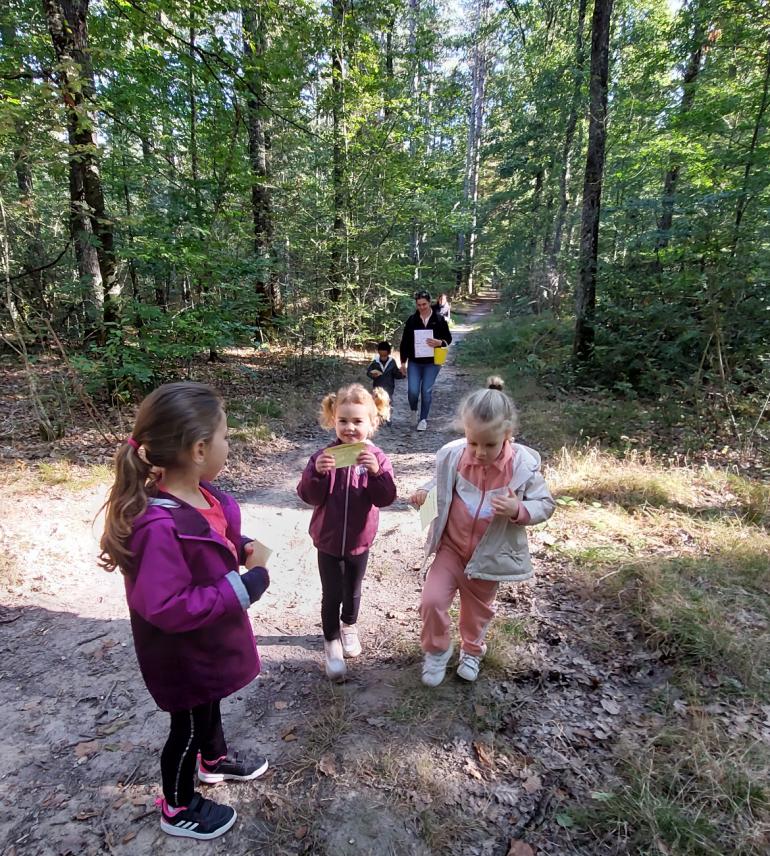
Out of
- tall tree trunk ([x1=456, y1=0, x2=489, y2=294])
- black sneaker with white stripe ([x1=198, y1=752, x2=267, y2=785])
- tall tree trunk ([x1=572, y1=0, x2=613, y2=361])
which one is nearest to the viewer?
black sneaker with white stripe ([x1=198, y1=752, x2=267, y2=785])

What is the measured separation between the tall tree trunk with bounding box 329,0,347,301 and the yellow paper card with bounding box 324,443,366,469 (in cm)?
829

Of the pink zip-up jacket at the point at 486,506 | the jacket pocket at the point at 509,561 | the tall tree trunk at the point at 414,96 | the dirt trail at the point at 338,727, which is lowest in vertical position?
the dirt trail at the point at 338,727

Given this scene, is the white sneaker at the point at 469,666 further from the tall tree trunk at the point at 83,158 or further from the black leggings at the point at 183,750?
the tall tree trunk at the point at 83,158

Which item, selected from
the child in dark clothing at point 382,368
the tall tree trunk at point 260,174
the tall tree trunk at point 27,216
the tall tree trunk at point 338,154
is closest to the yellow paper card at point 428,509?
the child in dark clothing at point 382,368

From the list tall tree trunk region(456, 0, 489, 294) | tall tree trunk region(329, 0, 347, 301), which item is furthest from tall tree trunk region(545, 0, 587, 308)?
tall tree trunk region(456, 0, 489, 294)

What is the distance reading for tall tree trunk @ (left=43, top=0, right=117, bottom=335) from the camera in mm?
5195

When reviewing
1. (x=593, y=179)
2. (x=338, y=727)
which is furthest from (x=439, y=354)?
(x=338, y=727)

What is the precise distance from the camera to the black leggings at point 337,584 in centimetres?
277

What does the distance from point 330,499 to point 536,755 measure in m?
1.69

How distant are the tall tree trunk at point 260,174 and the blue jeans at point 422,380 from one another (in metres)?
2.89

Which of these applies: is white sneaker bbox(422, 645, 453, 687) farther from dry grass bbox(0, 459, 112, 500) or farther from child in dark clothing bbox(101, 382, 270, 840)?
dry grass bbox(0, 459, 112, 500)

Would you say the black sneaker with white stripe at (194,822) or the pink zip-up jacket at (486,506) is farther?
the pink zip-up jacket at (486,506)

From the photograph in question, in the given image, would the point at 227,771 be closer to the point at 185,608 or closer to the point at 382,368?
the point at 185,608

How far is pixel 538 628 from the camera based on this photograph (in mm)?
3258
